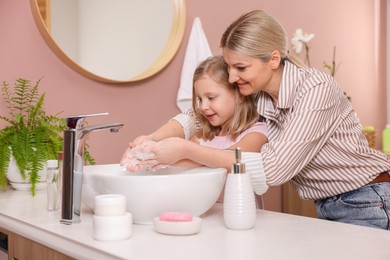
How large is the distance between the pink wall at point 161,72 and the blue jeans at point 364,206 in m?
1.00

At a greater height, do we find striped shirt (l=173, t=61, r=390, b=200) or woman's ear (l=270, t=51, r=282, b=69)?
woman's ear (l=270, t=51, r=282, b=69)

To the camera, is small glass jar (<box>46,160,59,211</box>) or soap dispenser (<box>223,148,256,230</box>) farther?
small glass jar (<box>46,160,59,211</box>)

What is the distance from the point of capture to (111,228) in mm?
905

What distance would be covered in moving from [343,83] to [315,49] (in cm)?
35

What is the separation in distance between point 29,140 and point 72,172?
566 millimetres

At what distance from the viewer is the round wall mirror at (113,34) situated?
1833mm

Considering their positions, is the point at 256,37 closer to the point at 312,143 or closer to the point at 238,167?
the point at 312,143

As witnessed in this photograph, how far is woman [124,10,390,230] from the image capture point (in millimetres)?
1221

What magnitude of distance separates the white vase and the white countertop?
43 cm

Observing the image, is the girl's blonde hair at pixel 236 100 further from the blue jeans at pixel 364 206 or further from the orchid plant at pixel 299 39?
the orchid plant at pixel 299 39

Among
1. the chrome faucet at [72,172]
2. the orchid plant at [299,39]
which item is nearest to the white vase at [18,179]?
the chrome faucet at [72,172]

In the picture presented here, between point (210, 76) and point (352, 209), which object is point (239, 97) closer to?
point (210, 76)

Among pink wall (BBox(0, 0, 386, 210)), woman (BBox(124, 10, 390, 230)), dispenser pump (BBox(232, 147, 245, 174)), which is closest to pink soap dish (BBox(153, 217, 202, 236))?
dispenser pump (BBox(232, 147, 245, 174))

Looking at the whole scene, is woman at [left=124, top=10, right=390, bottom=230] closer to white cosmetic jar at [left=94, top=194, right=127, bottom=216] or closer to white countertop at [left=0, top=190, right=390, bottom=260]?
white countertop at [left=0, top=190, right=390, bottom=260]
